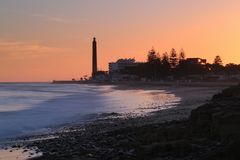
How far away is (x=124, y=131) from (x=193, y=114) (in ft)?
10.1

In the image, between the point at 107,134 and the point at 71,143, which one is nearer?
the point at 71,143

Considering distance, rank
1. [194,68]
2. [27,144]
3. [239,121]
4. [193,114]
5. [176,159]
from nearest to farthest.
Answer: [176,159] < [239,121] < [193,114] < [27,144] < [194,68]

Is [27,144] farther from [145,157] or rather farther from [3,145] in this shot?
[145,157]

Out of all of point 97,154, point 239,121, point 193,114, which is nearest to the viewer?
point 239,121

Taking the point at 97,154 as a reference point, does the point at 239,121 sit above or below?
above

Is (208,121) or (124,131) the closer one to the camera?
(208,121)

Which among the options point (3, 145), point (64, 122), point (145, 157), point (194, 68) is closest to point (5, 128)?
point (64, 122)

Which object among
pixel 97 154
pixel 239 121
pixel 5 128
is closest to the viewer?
pixel 239 121

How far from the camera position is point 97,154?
13.3 metres

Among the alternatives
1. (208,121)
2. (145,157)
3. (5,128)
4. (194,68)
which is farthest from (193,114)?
(194,68)

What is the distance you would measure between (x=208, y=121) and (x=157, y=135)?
1.51 m

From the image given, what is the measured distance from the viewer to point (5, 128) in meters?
24.4

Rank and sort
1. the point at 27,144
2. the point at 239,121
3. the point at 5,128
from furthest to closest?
the point at 5,128, the point at 27,144, the point at 239,121

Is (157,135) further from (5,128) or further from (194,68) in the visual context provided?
(194,68)
